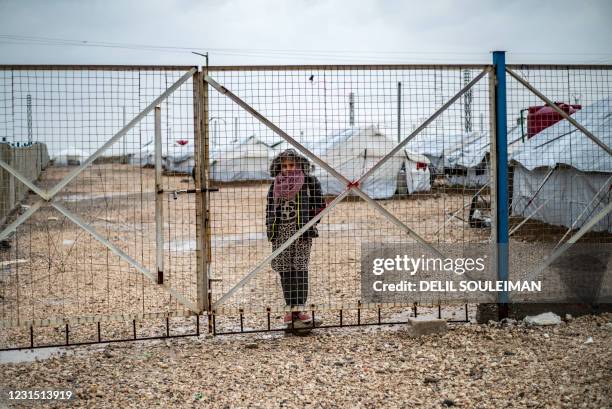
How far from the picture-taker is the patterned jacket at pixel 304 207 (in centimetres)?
657

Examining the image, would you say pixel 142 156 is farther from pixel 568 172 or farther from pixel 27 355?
pixel 27 355

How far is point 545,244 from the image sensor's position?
468 inches

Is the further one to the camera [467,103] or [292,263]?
[467,103]

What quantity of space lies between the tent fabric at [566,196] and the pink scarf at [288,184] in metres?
5.70

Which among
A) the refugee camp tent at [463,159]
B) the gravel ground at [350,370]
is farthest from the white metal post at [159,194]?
the refugee camp tent at [463,159]

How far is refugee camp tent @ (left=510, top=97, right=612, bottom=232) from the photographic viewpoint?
1127 centimetres

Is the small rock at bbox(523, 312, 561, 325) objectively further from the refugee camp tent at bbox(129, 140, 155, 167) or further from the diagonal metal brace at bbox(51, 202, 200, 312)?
the refugee camp tent at bbox(129, 140, 155, 167)

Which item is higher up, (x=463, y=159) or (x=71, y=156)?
(x=463, y=159)

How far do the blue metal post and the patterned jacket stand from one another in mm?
1830

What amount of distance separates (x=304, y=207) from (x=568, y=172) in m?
7.81

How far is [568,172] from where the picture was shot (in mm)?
12438

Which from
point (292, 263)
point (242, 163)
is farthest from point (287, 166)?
point (242, 163)

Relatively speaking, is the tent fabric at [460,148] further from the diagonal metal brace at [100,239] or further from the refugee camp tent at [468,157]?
the diagonal metal brace at [100,239]

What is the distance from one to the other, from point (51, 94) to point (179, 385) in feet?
9.52
